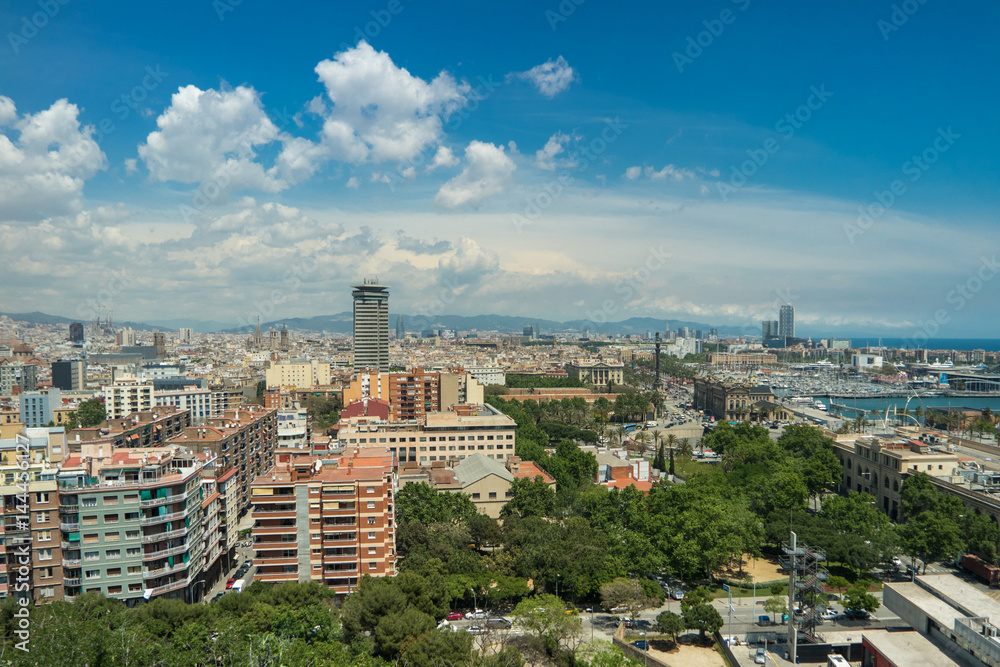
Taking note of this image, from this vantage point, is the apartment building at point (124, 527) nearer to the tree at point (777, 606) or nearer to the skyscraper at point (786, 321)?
the tree at point (777, 606)

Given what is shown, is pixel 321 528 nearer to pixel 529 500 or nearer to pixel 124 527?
pixel 124 527

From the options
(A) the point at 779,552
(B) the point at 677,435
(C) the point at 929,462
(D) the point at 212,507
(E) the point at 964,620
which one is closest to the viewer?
(E) the point at 964,620

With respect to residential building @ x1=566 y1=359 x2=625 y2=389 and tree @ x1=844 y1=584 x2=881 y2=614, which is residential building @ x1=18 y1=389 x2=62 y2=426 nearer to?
tree @ x1=844 y1=584 x2=881 y2=614

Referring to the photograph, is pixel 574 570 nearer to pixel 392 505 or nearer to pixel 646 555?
pixel 646 555

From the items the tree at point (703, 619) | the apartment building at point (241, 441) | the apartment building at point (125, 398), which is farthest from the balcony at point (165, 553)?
the apartment building at point (125, 398)

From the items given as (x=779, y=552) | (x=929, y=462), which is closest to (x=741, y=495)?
(x=779, y=552)

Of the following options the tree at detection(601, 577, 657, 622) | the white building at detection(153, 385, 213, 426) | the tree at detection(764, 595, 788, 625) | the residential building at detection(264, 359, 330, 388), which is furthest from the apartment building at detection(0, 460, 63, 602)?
the residential building at detection(264, 359, 330, 388)
